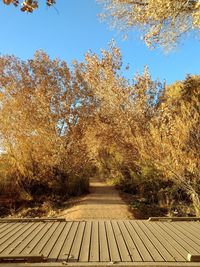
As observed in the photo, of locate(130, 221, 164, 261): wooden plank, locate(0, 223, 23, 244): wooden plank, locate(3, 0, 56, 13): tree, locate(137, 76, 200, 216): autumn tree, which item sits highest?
locate(3, 0, 56, 13): tree

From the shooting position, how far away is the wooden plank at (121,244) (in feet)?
14.0

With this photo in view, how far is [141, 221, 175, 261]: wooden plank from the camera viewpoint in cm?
436

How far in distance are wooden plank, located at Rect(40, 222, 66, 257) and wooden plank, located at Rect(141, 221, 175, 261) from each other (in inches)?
67.8

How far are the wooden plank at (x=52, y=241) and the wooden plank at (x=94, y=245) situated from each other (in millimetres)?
656

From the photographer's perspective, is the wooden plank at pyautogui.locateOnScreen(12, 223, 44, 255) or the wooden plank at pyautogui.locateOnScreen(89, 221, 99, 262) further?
the wooden plank at pyautogui.locateOnScreen(12, 223, 44, 255)

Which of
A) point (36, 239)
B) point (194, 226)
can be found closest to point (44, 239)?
point (36, 239)

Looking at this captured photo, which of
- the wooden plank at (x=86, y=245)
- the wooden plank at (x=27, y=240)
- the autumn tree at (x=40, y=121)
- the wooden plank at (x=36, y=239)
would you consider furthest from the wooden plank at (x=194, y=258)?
the autumn tree at (x=40, y=121)

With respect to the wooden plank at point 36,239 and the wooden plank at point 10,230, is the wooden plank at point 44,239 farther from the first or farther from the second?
the wooden plank at point 10,230

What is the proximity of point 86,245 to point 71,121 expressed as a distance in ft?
30.9

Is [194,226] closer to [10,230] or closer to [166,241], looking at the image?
[166,241]

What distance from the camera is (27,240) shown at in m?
5.22

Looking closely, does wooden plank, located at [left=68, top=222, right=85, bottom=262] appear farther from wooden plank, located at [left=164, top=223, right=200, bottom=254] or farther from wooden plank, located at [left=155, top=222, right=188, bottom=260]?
wooden plank, located at [left=164, top=223, right=200, bottom=254]

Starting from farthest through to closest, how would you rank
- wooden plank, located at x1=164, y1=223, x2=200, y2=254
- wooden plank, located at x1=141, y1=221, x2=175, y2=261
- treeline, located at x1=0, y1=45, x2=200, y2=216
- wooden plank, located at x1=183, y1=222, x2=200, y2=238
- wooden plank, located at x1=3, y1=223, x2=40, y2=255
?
treeline, located at x1=0, y1=45, x2=200, y2=216 → wooden plank, located at x1=183, y1=222, x2=200, y2=238 → wooden plank, located at x1=164, y1=223, x2=200, y2=254 → wooden plank, located at x1=3, y1=223, x2=40, y2=255 → wooden plank, located at x1=141, y1=221, x2=175, y2=261

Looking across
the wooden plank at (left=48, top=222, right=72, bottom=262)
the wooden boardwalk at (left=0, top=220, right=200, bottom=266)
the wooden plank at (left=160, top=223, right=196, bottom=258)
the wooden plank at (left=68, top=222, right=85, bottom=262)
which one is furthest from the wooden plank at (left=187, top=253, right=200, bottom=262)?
the wooden plank at (left=48, top=222, right=72, bottom=262)
